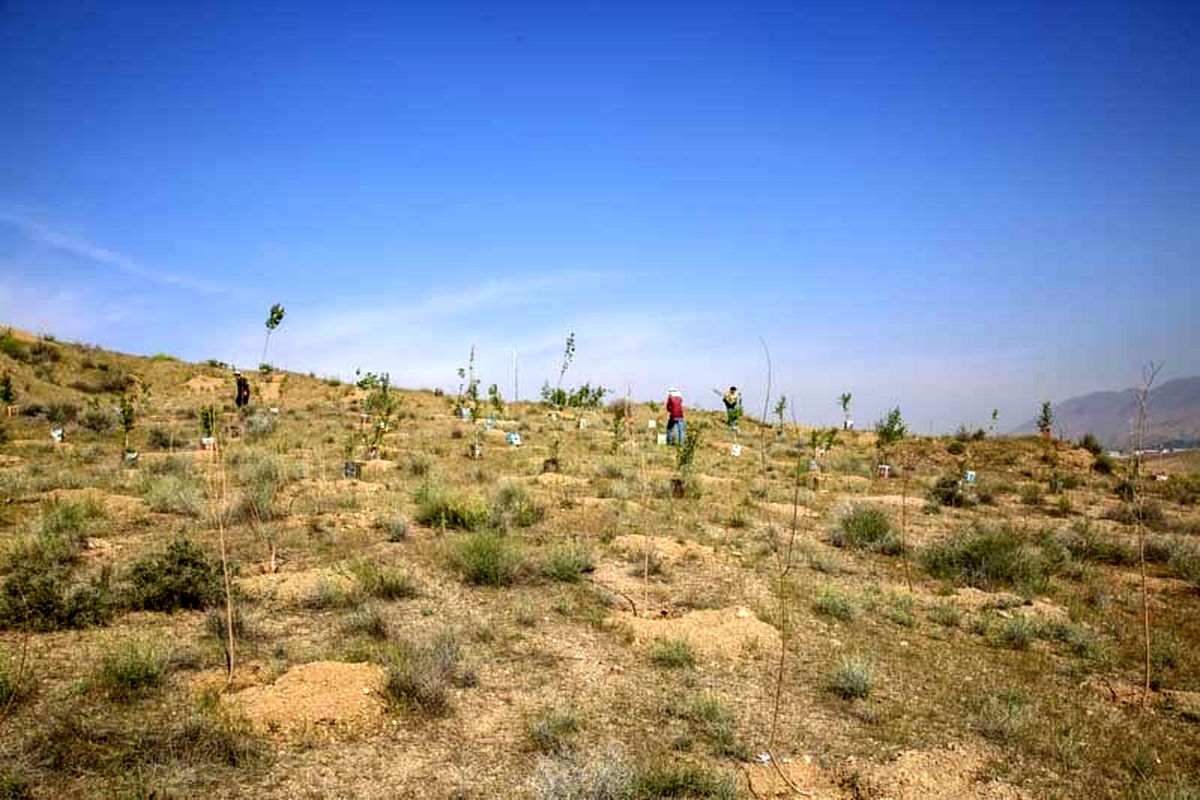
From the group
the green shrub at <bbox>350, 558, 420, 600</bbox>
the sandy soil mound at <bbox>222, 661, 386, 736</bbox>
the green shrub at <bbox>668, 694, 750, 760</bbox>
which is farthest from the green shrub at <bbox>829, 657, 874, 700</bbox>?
the green shrub at <bbox>350, 558, 420, 600</bbox>

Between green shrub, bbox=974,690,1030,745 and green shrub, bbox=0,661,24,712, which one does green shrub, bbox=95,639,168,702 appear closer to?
green shrub, bbox=0,661,24,712

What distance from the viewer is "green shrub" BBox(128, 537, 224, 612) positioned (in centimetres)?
715

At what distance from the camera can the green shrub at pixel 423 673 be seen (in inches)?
215

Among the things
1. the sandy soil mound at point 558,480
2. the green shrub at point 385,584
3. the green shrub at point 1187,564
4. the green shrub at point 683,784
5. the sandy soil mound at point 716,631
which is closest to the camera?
the green shrub at point 683,784

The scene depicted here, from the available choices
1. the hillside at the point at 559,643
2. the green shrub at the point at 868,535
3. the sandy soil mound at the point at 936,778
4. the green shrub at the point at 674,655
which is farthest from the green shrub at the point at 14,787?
the green shrub at the point at 868,535

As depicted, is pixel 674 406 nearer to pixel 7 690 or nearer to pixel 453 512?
pixel 453 512

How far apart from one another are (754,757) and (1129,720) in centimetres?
333

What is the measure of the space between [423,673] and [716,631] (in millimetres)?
3023

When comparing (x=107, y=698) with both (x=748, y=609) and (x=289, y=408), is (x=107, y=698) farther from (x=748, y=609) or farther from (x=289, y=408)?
(x=289, y=408)

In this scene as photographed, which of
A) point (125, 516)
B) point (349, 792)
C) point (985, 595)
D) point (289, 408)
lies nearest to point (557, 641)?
point (349, 792)

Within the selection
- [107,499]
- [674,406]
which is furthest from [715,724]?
[674,406]

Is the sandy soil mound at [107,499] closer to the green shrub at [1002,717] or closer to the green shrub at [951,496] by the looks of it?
the green shrub at [1002,717]

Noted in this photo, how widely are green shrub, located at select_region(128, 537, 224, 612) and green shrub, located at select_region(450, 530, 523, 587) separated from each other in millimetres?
2575

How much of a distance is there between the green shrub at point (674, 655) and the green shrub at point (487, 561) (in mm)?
2392
